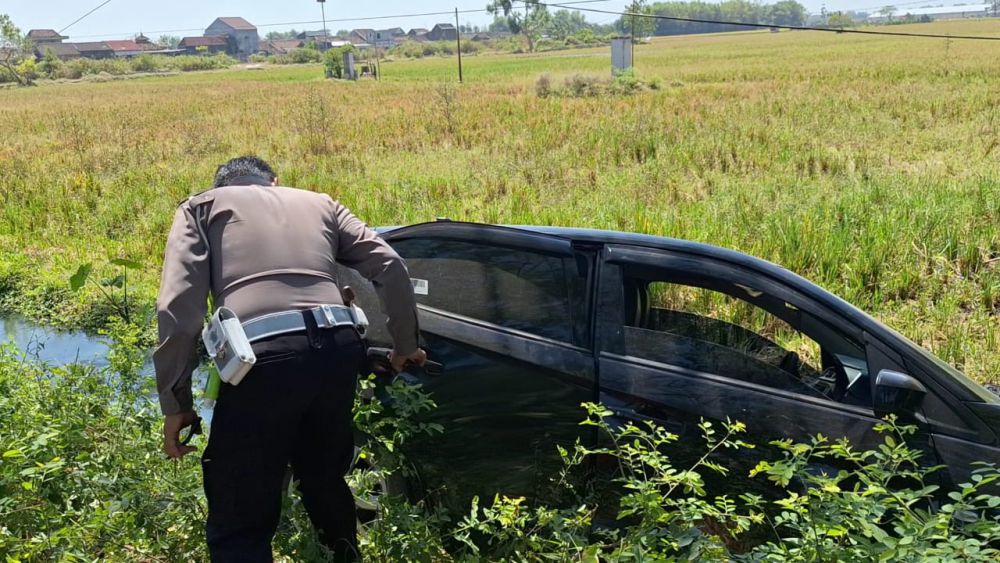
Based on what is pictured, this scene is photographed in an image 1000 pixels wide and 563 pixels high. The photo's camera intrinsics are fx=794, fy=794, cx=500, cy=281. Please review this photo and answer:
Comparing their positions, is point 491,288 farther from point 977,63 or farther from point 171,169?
point 977,63

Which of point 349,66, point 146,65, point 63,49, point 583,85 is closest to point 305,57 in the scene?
point 146,65

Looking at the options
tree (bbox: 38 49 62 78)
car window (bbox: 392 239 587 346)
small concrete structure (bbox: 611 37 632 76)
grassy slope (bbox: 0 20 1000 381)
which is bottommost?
grassy slope (bbox: 0 20 1000 381)

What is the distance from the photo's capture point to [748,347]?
138 inches

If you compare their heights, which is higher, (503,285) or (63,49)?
(63,49)

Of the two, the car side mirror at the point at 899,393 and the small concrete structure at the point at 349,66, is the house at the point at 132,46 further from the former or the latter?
the car side mirror at the point at 899,393

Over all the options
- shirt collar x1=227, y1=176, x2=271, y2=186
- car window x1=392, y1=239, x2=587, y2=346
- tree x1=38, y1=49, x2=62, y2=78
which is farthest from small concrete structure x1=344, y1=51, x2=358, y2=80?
shirt collar x1=227, y1=176, x2=271, y2=186

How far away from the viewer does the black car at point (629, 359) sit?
2777 millimetres

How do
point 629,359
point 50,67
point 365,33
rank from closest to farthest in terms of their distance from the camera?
point 629,359 → point 50,67 → point 365,33

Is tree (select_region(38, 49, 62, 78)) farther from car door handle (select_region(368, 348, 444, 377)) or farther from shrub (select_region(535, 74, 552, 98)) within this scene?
car door handle (select_region(368, 348, 444, 377))

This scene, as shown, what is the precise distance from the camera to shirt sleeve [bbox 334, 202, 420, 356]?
3000mm

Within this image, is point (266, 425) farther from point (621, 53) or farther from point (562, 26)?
point (562, 26)

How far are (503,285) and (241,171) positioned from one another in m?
1.18

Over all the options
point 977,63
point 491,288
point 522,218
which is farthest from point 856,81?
point 491,288

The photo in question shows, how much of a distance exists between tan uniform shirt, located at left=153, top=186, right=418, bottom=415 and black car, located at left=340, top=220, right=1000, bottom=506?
0.79 meters
